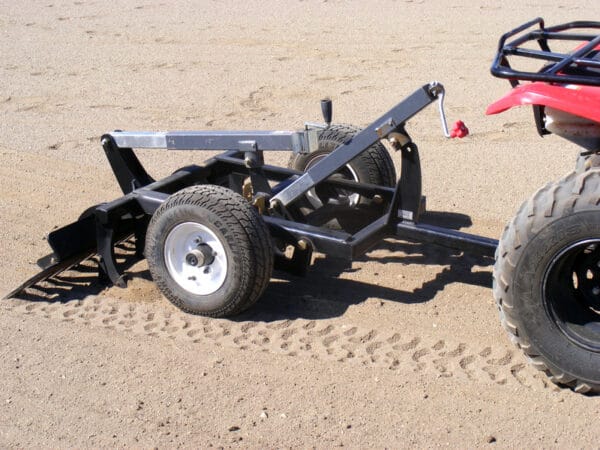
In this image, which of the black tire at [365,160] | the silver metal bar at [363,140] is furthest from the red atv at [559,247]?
the black tire at [365,160]

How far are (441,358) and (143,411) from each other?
5.02 feet

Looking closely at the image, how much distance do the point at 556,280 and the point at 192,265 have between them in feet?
6.67

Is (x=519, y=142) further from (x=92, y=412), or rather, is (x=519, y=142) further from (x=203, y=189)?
(x=92, y=412)

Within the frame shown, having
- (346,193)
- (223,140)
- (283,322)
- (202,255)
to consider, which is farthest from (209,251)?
(346,193)

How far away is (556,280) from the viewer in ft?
14.3

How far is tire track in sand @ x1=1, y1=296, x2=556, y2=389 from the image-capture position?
15.3ft

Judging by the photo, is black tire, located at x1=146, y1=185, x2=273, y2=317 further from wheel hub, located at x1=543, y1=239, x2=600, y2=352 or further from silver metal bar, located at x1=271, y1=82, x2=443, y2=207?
wheel hub, located at x1=543, y1=239, x2=600, y2=352

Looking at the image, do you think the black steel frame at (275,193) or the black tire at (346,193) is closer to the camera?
the black steel frame at (275,193)

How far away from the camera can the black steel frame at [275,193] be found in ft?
16.6

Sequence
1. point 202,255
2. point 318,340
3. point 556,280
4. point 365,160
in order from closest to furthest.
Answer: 1. point 556,280
2. point 318,340
3. point 202,255
4. point 365,160

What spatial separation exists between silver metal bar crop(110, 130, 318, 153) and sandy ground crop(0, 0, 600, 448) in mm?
842

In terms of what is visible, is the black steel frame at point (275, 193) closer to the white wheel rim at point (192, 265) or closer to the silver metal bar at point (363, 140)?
the silver metal bar at point (363, 140)

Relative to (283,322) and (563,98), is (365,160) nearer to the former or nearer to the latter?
(283,322)

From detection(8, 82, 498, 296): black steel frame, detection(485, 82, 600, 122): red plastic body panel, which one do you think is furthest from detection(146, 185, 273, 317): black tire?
detection(485, 82, 600, 122): red plastic body panel
